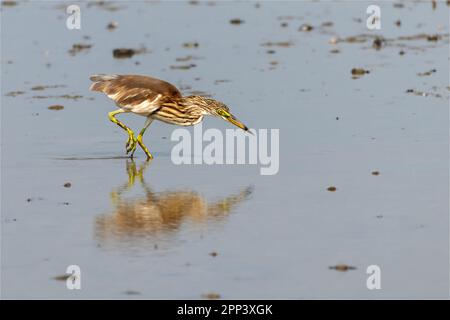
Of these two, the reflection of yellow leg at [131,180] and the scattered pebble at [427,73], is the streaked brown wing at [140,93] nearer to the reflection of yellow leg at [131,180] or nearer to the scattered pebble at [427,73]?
the reflection of yellow leg at [131,180]

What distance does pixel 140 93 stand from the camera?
13133mm

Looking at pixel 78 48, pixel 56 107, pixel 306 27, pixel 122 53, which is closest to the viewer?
pixel 56 107

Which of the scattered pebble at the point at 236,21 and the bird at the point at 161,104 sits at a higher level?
the scattered pebble at the point at 236,21

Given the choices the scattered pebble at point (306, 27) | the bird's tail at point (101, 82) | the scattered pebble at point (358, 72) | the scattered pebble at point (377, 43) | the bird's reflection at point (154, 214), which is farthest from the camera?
the scattered pebble at point (306, 27)

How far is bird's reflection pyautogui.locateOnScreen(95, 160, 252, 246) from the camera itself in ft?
32.4

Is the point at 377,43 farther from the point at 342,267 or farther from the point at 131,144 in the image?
the point at 342,267

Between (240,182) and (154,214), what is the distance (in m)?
1.53

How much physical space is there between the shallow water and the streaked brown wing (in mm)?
640

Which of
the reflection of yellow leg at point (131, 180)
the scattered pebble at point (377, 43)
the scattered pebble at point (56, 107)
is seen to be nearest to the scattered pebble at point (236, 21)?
the scattered pebble at point (377, 43)

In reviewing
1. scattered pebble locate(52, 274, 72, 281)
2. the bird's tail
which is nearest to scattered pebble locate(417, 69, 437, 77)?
the bird's tail

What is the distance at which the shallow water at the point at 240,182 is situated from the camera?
29.0 ft

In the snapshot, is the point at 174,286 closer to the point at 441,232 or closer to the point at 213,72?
the point at 441,232

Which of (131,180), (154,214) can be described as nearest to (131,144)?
(131,180)

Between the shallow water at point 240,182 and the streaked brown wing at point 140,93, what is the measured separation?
2.10 ft
